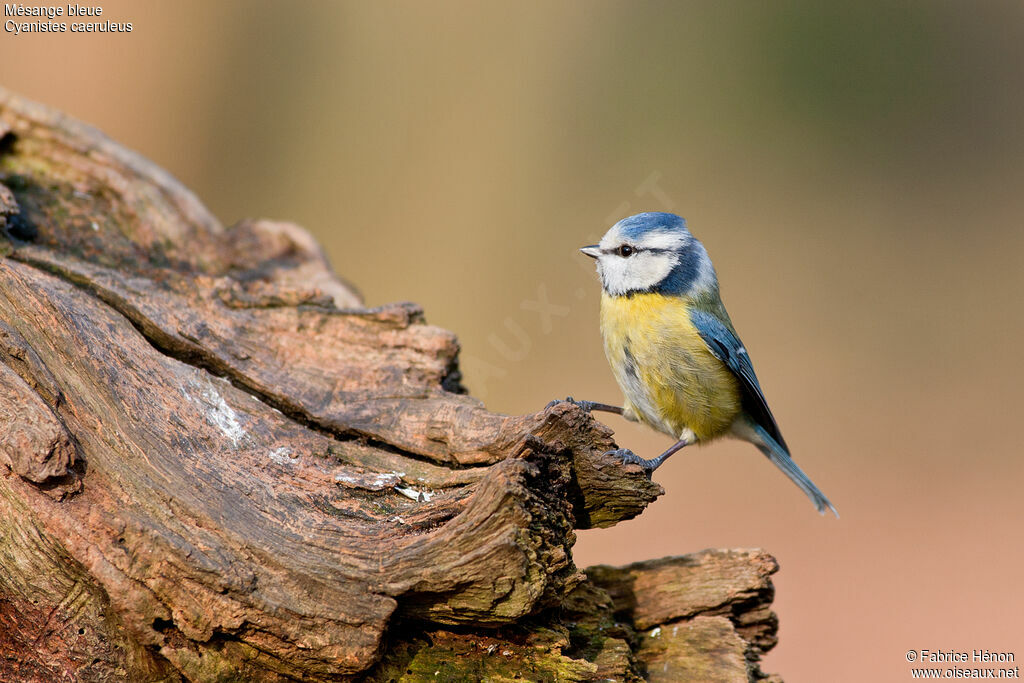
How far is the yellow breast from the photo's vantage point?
3.34m

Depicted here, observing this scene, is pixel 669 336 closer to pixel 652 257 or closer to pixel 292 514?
pixel 652 257

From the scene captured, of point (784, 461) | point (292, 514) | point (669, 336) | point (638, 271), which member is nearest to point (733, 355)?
point (669, 336)

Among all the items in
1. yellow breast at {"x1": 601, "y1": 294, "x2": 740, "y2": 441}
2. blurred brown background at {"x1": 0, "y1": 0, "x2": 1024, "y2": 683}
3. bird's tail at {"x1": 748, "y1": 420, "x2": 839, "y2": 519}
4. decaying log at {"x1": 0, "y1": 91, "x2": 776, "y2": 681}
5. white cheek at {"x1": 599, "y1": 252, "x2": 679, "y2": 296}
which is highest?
blurred brown background at {"x1": 0, "y1": 0, "x2": 1024, "y2": 683}

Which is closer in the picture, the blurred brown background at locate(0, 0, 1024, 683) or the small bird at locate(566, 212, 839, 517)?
the small bird at locate(566, 212, 839, 517)

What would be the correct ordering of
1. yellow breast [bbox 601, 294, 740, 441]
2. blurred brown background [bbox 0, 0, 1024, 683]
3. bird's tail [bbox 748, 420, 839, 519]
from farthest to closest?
blurred brown background [bbox 0, 0, 1024, 683]
bird's tail [bbox 748, 420, 839, 519]
yellow breast [bbox 601, 294, 740, 441]

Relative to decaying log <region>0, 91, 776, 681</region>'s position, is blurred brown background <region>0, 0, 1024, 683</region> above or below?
above

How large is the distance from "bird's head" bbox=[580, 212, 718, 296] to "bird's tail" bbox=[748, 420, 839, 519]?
2.47ft

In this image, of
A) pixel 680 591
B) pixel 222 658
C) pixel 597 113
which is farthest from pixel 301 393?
pixel 597 113

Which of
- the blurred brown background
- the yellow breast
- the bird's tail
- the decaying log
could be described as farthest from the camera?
the blurred brown background

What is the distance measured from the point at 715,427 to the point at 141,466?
2.32 meters

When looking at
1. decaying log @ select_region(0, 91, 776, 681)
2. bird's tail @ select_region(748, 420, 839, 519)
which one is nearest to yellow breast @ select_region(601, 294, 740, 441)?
bird's tail @ select_region(748, 420, 839, 519)

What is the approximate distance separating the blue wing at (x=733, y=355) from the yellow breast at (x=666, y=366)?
0.03m

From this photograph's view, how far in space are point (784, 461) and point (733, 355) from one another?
692 millimetres

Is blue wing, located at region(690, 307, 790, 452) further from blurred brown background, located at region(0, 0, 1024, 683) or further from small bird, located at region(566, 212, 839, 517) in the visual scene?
blurred brown background, located at region(0, 0, 1024, 683)
